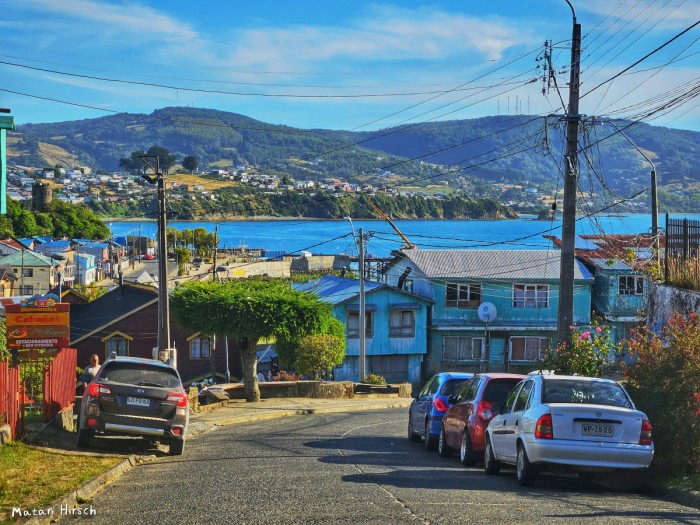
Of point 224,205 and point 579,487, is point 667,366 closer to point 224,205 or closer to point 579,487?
point 579,487

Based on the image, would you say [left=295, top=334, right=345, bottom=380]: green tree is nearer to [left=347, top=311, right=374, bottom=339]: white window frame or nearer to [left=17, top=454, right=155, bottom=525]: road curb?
[left=347, top=311, right=374, bottom=339]: white window frame

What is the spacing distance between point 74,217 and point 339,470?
432 ft

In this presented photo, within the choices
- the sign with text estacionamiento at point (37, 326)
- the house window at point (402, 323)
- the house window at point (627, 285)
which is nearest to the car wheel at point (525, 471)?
the sign with text estacionamiento at point (37, 326)

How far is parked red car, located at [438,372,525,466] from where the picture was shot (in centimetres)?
1583

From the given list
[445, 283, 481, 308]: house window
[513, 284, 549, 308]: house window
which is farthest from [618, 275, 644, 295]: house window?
[445, 283, 481, 308]: house window

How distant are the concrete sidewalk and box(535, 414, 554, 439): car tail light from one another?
36.6 ft

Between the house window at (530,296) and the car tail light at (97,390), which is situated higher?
the house window at (530,296)

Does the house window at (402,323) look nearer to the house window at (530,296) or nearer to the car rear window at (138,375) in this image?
the house window at (530,296)

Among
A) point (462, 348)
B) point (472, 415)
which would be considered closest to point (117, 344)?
point (462, 348)

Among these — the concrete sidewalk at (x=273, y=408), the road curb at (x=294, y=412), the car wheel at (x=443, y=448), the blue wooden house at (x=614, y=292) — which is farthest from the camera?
the blue wooden house at (x=614, y=292)

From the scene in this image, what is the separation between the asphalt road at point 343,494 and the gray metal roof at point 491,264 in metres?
42.8

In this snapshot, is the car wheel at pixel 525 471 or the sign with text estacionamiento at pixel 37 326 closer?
the car wheel at pixel 525 471

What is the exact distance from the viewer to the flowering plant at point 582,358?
63.6ft

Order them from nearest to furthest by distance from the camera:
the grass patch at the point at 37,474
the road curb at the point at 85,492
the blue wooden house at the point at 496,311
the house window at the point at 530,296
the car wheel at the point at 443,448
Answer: the road curb at the point at 85,492
the grass patch at the point at 37,474
the car wheel at the point at 443,448
the blue wooden house at the point at 496,311
the house window at the point at 530,296
